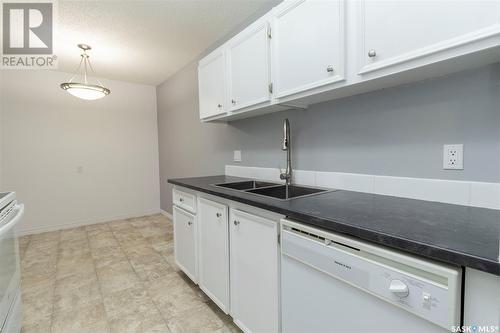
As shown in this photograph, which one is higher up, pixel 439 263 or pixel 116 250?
pixel 439 263

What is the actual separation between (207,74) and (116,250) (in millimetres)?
2341

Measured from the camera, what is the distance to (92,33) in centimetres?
252

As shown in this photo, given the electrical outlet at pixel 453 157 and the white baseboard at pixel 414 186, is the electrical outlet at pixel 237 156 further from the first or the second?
the electrical outlet at pixel 453 157

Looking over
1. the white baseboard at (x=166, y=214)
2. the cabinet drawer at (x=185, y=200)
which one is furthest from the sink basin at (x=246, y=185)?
the white baseboard at (x=166, y=214)

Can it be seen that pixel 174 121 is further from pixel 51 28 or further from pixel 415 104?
pixel 415 104

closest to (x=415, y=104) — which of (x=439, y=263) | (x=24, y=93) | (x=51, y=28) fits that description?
(x=439, y=263)

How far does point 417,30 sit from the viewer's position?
957 millimetres

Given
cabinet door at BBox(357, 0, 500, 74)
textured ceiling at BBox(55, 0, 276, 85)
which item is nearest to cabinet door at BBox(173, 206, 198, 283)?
cabinet door at BBox(357, 0, 500, 74)

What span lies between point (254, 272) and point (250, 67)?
4.55 ft

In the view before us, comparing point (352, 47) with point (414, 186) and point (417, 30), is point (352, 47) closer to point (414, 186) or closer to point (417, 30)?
point (417, 30)

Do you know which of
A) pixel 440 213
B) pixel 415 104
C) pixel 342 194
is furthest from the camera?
pixel 342 194

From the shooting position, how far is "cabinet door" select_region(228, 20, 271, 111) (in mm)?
1656

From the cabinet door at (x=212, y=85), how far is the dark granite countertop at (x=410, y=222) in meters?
1.13

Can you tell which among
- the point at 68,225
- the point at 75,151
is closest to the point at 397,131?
the point at 75,151
